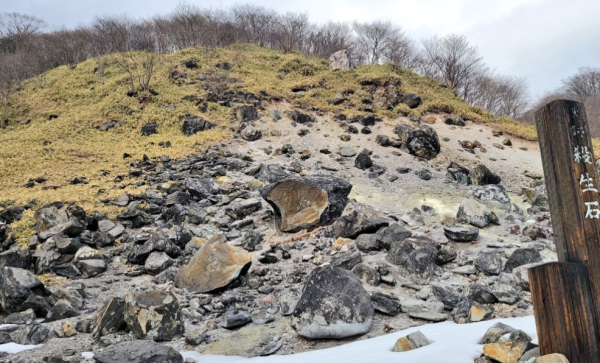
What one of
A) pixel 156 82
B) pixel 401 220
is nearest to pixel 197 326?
pixel 401 220

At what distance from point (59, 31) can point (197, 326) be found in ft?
161

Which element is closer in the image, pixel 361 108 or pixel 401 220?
pixel 401 220

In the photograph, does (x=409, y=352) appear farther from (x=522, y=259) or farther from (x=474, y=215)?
(x=474, y=215)

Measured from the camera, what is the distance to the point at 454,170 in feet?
42.4

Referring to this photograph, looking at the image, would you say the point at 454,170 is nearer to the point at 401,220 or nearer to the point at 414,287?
the point at 401,220

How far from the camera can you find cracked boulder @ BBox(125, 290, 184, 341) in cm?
427

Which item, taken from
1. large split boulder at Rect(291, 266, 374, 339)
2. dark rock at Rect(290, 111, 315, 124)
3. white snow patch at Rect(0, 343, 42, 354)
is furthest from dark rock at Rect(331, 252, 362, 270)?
dark rock at Rect(290, 111, 315, 124)

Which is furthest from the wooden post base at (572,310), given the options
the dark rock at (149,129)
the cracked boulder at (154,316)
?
the dark rock at (149,129)

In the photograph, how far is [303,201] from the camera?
27.2 feet

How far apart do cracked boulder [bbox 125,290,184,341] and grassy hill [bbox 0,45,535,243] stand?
6.14 m

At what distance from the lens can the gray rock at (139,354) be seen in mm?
3426

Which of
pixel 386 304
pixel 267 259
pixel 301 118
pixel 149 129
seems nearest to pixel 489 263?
pixel 386 304

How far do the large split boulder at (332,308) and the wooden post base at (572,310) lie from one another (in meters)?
2.18

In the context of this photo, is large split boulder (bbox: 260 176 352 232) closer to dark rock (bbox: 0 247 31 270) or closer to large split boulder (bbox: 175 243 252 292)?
large split boulder (bbox: 175 243 252 292)
